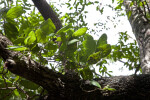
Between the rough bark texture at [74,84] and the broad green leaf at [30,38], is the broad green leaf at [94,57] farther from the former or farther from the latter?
the broad green leaf at [30,38]

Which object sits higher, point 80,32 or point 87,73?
point 80,32

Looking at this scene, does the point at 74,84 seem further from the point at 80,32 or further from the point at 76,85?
the point at 80,32

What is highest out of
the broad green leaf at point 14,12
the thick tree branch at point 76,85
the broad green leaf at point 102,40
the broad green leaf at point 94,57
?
the broad green leaf at point 14,12

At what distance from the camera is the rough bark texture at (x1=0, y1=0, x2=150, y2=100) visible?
0.59m

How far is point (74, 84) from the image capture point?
0.69 meters

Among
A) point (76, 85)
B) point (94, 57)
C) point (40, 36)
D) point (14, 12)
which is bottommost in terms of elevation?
point (76, 85)

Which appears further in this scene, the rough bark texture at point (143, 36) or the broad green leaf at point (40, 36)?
the rough bark texture at point (143, 36)

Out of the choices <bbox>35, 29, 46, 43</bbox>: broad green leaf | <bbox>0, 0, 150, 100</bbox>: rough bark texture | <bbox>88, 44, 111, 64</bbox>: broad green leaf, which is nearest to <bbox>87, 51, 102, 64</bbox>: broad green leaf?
<bbox>88, 44, 111, 64</bbox>: broad green leaf

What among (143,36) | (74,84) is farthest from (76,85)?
(143,36)

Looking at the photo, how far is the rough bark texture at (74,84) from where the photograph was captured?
1.95ft

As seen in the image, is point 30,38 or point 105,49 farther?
point 105,49

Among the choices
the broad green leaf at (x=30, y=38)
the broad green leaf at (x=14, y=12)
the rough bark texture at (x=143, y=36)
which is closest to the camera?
the broad green leaf at (x=30, y=38)

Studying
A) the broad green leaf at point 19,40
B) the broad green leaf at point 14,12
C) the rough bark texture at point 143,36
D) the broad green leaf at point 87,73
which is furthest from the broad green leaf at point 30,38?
the rough bark texture at point 143,36

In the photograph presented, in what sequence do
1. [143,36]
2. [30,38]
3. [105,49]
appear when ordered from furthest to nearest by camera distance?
1. [143,36]
2. [105,49]
3. [30,38]
